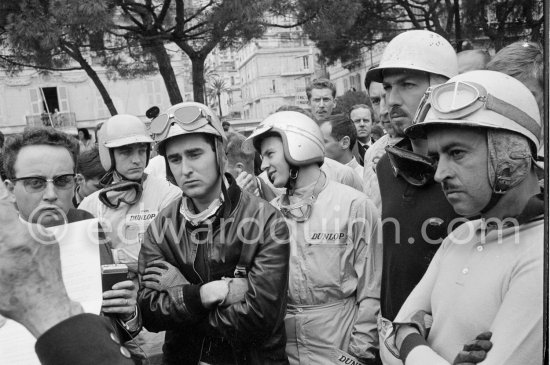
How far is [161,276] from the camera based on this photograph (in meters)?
2.73

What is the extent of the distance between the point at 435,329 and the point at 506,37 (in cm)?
253

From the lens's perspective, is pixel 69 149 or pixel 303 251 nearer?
pixel 69 149

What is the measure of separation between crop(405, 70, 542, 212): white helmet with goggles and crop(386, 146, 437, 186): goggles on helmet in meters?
0.59

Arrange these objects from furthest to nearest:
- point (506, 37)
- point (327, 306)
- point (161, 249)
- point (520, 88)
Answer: point (506, 37) < point (327, 306) < point (161, 249) < point (520, 88)

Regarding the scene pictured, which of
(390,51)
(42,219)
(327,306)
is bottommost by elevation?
(327,306)

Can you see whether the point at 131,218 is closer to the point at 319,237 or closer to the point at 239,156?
the point at 239,156

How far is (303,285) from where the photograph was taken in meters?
3.23

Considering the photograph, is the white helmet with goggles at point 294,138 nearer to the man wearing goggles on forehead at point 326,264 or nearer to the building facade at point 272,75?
the man wearing goggles on forehead at point 326,264

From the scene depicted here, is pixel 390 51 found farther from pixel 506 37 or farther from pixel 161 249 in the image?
pixel 161 249

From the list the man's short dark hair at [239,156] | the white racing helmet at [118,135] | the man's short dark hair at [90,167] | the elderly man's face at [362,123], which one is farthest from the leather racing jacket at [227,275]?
the elderly man's face at [362,123]

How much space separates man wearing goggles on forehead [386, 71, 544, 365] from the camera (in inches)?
69.2

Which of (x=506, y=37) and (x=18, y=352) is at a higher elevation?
(x=506, y=37)

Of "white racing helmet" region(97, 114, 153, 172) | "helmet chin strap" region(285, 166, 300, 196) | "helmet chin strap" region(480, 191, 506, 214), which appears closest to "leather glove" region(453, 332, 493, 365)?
"helmet chin strap" region(480, 191, 506, 214)

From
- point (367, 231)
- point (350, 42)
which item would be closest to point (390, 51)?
point (367, 231)
